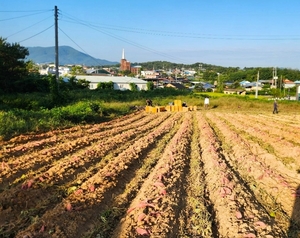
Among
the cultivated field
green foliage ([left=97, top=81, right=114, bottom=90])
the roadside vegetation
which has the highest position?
green foliage ([left=97, top=81, right=114, bottom=90])

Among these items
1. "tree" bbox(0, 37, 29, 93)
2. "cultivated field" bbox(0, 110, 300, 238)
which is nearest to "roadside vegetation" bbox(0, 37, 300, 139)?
"tree" bbox(0, 37, 29, 93)

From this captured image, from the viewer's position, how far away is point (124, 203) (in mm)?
5559

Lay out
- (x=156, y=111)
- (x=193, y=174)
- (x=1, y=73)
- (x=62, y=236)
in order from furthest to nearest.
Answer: (x=1, y=73) → (x=156, y=111) → (x=193, y=174) → (x=62, y=236)

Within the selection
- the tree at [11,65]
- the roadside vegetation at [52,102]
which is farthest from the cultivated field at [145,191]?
the tree at [11,65]

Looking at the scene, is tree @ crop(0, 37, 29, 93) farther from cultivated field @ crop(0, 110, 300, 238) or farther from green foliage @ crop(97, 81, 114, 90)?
cultivated field @ crop(0, 110, 300, 238)

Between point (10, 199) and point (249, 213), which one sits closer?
point (249, 213)

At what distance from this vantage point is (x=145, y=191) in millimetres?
5961

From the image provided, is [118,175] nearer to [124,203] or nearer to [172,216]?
[124,203]

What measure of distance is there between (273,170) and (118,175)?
423 centimetres

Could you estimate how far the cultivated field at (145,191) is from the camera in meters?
4.52

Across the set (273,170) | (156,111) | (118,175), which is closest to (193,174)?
(118,175)

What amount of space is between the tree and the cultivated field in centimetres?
2130

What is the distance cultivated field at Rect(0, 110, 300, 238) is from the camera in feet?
14.8

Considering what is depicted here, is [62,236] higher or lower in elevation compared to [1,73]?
lower
